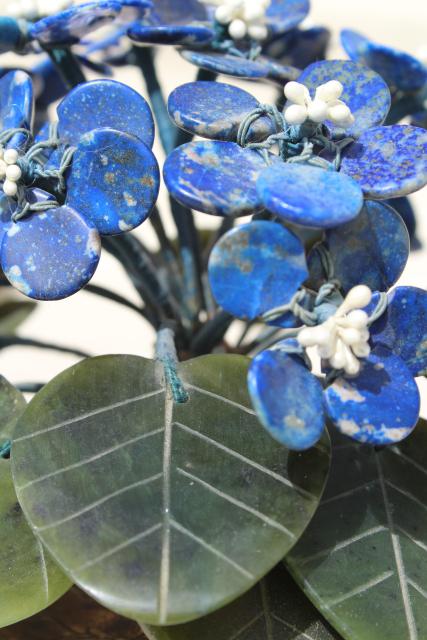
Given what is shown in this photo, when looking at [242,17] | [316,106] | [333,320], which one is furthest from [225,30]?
[333,320]

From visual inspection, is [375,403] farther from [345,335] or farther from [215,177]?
[215,177]

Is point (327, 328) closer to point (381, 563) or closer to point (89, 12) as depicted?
point (381, 563)

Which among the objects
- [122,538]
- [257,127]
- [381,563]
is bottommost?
[381,563]

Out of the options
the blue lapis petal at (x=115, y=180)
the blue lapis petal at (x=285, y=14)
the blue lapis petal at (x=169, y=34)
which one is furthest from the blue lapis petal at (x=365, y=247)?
the blue lapis petal at (x=285, y=14)

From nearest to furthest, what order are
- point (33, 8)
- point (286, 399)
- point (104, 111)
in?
point (286, 399), point (104, 111), point (33, 8)

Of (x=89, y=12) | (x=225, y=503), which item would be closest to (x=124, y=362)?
(x=225, y=503)

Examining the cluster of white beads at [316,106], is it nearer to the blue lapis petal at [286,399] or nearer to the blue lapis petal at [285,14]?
the blue lapis petal at [286,399]

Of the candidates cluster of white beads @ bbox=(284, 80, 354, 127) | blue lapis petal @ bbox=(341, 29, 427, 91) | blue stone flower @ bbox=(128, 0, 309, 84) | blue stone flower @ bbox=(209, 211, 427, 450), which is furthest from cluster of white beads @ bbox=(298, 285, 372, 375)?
blue lapis petal @ bbox=(341, 29, 427, 91)
